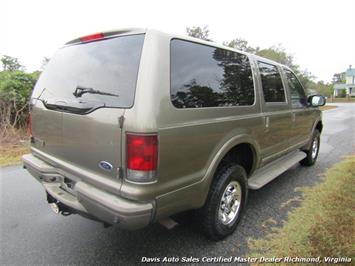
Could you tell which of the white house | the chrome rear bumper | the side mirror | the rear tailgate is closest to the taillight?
the rear tailgate

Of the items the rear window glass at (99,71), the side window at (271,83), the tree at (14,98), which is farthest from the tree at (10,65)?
the side window at (271,83)

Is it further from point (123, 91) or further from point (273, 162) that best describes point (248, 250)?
point (123, 91)

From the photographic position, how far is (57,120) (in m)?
2.33

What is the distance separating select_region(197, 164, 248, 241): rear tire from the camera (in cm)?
245

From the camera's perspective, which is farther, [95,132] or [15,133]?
[15,133]

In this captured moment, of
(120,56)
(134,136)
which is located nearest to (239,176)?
(134,136)

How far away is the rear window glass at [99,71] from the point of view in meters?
1.90

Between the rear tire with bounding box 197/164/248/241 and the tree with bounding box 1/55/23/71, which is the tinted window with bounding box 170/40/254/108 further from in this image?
the tree with bounding box 1/55/23/71

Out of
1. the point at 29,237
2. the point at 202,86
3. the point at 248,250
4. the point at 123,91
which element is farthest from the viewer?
the point at 29,237

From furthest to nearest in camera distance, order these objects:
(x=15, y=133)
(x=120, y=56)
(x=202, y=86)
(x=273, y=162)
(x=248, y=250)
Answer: (x=15, y=133) < (x=273, y=162) < (x=248, y=250) < (x=202, y=86) < (x=120, y=56)

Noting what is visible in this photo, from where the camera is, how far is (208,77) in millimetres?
2361

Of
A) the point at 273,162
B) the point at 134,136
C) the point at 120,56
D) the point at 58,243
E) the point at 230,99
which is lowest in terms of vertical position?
the point at 58,243

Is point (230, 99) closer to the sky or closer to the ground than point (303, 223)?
closer to the sky

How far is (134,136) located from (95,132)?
408mm
